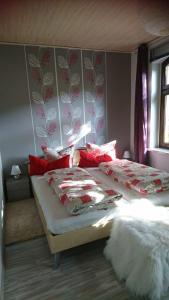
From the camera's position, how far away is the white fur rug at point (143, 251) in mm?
1149

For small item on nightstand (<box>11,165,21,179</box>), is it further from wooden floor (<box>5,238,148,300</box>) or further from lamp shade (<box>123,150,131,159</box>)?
lamp shade (<box>123,150,131,159</box>)

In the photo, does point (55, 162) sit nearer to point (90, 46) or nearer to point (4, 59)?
point (4, 59)

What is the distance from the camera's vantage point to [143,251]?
1.24 meters

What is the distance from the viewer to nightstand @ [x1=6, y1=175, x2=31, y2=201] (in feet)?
9.95

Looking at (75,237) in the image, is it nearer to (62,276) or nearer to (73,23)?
(62,276)

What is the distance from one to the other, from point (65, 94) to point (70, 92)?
0.33ft

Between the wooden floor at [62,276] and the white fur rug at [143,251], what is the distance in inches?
9.1

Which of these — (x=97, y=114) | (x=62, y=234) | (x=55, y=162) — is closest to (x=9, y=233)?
(x=62, y=234)

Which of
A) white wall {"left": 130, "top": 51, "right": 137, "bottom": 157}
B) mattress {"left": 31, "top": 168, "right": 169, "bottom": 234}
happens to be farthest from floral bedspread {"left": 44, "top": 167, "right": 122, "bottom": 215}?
white wall {"left": 130, "top": 51, "right": 137, "bottom": 157}

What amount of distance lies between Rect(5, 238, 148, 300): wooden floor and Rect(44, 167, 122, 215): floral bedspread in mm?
479

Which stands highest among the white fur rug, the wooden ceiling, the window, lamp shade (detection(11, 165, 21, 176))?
the wooden ceiling

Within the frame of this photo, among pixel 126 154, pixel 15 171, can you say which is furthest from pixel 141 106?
pixel 15 171

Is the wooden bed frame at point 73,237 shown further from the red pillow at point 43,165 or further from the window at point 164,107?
the window at point 164,107

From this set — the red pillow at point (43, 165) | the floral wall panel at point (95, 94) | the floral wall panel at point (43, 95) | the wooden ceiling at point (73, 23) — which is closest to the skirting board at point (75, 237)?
the red pillow at point (43, 165)
